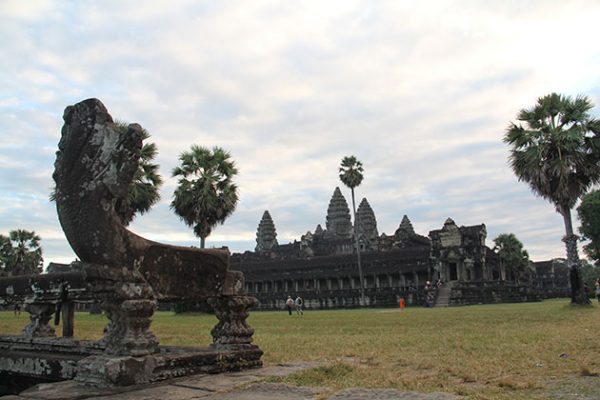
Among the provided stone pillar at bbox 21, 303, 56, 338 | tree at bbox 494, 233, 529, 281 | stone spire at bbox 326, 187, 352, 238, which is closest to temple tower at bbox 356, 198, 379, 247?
stone spire at bbox 326, 187, 352, 238

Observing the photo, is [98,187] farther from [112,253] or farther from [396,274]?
[396,274]

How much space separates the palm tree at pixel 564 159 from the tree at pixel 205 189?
1695cm

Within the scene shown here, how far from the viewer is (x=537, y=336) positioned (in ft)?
36.7

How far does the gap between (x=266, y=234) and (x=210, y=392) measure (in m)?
86.3

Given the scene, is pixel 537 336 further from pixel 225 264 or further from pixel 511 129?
pixel 511 129

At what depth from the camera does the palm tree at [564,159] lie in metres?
24.5

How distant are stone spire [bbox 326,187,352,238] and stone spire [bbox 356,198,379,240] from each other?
191cm

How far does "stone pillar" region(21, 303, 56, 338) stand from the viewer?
7.97 metres

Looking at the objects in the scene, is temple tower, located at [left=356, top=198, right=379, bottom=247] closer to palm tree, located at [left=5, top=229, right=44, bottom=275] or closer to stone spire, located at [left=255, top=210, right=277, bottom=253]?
stone spire, located at [left=255, top=210, right=277, bottom=253]

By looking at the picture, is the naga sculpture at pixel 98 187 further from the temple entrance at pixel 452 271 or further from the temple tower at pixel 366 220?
the temple tower at pixel 366 220

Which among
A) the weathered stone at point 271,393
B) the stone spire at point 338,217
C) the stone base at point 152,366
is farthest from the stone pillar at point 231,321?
the stone spire at point 338,217

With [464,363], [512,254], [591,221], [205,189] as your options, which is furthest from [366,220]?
[464,363]

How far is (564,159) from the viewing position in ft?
80.9

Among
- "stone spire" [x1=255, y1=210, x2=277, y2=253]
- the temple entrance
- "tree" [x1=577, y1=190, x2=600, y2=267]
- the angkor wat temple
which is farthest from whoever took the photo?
"stone spire" [x1=255, y1=210, x2=277, y2=253]
